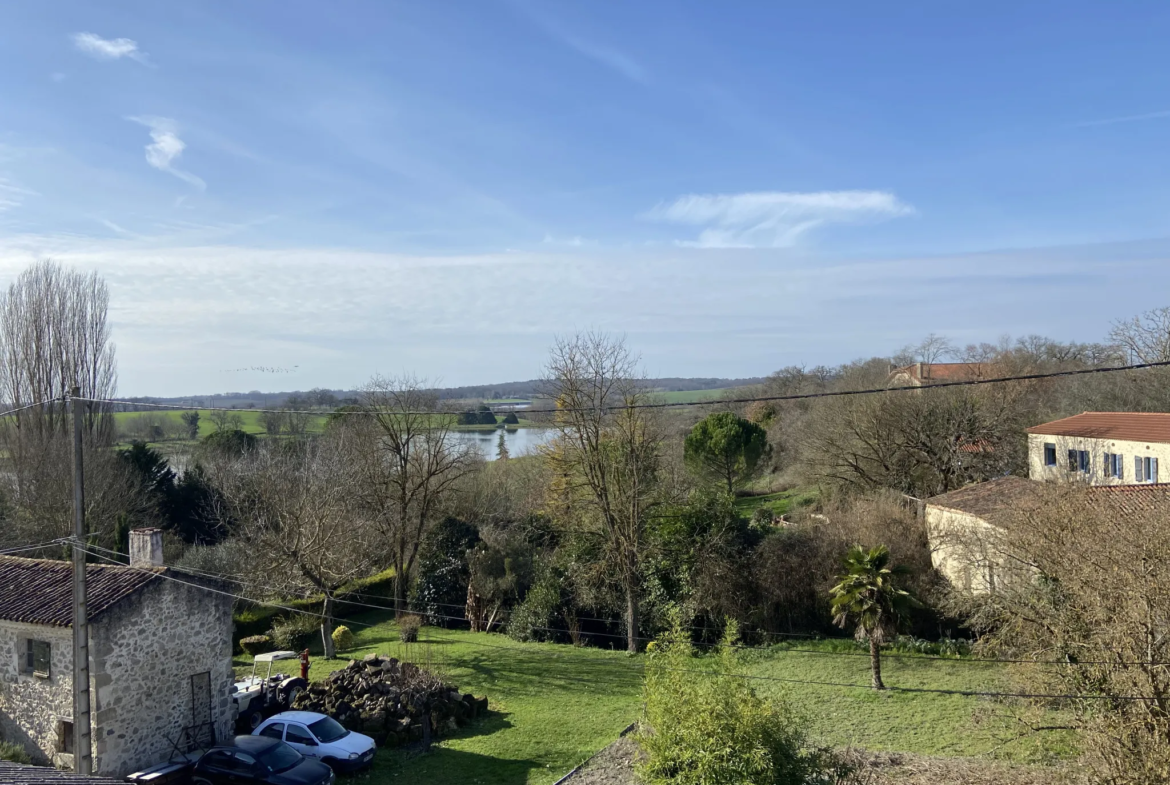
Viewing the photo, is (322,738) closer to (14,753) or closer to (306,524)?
(14,753)

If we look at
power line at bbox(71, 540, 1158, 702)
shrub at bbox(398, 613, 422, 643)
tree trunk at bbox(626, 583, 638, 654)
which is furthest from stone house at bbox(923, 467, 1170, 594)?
shrub at bbox(398, 613, 422, 643)

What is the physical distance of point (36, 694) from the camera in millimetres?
15516

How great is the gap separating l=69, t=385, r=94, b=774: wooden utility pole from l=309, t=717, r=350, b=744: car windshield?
5.13m

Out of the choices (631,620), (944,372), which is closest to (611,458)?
(631,620)

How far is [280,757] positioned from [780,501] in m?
32.5

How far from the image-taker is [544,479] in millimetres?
35000

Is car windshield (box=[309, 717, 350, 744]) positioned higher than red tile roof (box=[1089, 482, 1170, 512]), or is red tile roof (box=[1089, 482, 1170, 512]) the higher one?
red tile roof (box=[1089, 482, 1170, 512])

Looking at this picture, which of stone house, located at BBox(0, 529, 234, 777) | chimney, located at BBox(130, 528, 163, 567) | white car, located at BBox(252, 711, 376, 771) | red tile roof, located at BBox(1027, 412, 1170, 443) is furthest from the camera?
red tile roof, located at BBox(1027, 412, 1170, 443)

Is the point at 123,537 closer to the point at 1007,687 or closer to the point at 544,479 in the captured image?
the point at 544,479

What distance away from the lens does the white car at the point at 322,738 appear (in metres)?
15.5

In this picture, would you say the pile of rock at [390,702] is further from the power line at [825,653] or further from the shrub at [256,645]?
the shrub at [256,645]

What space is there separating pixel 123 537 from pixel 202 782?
16339 millimetres

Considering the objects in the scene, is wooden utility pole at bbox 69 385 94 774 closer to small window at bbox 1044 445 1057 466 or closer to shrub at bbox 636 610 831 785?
shrub at bbox 636 610 831 785

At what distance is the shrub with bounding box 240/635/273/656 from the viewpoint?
84.5 feet
